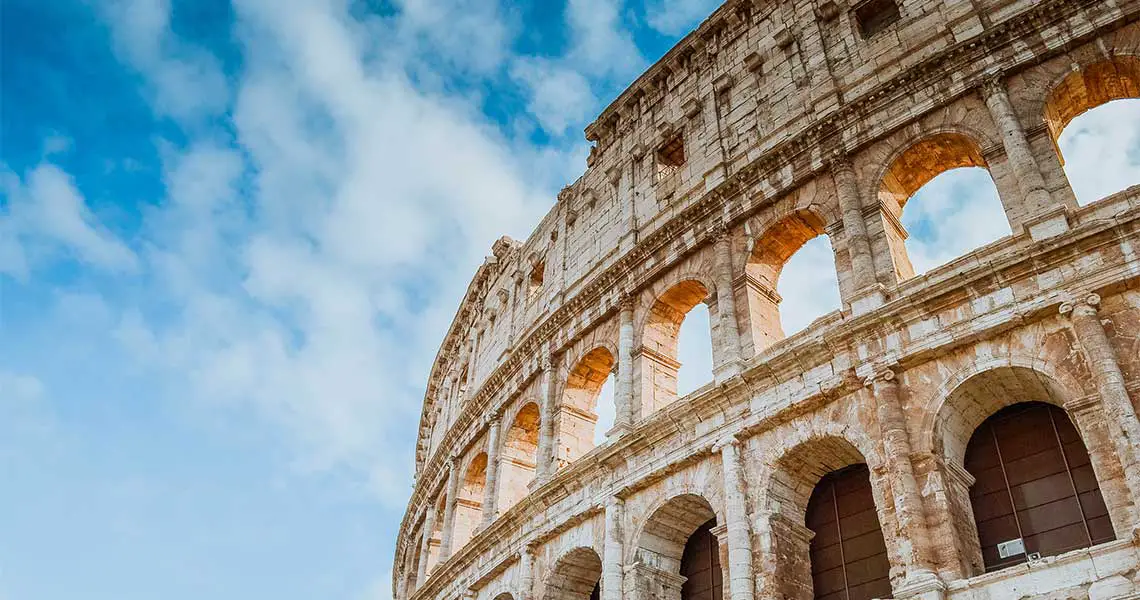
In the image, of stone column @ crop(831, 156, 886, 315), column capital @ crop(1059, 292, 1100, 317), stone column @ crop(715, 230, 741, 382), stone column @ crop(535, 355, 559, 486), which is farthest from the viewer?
stone column @ crop(535, 355, 559, 486)

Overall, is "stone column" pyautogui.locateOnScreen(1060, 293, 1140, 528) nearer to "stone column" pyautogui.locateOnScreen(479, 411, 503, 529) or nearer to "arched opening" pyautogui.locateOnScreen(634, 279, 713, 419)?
"arched opening" pyautogui.locateOnScreen(634, 279, 713, 419)

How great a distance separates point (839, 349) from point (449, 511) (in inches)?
400

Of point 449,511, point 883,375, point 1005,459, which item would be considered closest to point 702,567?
point 883,375

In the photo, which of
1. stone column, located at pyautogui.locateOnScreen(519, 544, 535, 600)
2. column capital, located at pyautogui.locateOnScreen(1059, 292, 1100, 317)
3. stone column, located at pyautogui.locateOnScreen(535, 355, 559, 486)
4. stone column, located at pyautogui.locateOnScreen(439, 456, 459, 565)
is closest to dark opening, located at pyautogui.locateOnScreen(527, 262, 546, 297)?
stone column, located at pyautogui.locateOnScreen(535, 355, 559, 486)

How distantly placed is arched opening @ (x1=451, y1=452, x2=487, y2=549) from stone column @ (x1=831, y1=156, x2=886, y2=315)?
914 cm

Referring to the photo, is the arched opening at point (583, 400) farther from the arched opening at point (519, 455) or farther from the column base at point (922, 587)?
the column base at point (922, 587)

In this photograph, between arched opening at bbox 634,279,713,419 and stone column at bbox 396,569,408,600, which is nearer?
arched opening at bbox 634,279,713,419

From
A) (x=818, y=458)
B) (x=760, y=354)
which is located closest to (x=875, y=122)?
(x=760, y=354)

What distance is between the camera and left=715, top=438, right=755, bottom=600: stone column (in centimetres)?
1030

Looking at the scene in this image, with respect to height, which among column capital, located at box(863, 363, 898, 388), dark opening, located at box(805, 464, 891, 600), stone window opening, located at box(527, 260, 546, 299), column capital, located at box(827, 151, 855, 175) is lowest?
dark opening, located at box(805, 464, 891, 600)

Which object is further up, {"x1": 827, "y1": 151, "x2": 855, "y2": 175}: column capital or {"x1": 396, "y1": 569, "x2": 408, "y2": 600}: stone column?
{"x1": 827, "y1": 151, "x2": 855, "y2": 175}: column capital

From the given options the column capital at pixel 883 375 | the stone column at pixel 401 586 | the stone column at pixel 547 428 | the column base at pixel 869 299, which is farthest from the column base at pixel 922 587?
the stone column at pixel 401 586

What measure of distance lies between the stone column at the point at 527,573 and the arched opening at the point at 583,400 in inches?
81.7

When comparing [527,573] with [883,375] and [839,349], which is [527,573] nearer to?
[839,349]
